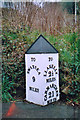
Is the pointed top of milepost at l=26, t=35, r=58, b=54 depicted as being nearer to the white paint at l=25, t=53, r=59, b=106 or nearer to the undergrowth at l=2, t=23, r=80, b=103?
the white paint at l=25, t=53, r=59, b=106

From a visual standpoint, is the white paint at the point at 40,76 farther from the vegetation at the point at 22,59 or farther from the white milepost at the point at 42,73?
the vegetation at the point at 22,59

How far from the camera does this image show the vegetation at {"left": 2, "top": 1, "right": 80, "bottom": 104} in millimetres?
1967

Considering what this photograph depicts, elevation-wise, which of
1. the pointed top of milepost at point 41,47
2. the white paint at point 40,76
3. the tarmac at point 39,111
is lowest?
the tarmac at point 39,111

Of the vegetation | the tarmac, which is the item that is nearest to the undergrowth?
the vegetation

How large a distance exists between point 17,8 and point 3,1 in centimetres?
30

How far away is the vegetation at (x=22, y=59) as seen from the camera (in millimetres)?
1967

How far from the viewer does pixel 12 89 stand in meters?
2.26

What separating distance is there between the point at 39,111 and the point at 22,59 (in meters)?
0.97

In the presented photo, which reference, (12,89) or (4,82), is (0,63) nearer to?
(4,82)

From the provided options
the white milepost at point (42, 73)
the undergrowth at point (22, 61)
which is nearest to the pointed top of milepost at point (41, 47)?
the white milepost at point (42, 73)

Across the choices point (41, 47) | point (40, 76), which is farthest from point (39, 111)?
point (41, 47)

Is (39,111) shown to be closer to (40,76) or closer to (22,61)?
(40,76)

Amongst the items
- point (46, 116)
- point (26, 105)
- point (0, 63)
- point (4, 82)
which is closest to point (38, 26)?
point (0, 63)

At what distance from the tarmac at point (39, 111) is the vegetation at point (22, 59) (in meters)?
0.21
